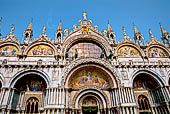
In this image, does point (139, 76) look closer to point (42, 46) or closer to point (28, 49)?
point (42, 46)

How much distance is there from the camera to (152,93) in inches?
725

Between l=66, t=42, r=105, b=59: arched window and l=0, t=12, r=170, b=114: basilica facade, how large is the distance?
165 mm

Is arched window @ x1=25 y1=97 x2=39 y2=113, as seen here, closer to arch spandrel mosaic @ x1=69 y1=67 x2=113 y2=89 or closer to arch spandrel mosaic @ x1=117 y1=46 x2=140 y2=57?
arch spandrel mosaic @ x1=69 y1=67 x2=113 y2=89

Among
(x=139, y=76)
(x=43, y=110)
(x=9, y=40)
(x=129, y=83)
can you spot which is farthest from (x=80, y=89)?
(x=9, y=40)

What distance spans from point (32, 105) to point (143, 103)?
48.6ft

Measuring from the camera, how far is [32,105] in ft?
54.7

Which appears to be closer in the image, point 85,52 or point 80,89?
point 80,89

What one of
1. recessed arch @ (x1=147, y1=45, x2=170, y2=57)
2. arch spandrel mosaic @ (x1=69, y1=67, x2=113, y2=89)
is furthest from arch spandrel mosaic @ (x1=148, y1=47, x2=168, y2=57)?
arch spandrel mosaic @ (x1=69, y1=67, x2=113, y2=89)

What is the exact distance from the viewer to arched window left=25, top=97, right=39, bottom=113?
53.6ft

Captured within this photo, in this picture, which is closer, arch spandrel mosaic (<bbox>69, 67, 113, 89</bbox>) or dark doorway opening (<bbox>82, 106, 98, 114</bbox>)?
dark doorway opening (<bbox>82, 106, 98, 114</bbox>)

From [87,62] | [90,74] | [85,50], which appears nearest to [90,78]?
[90,74]

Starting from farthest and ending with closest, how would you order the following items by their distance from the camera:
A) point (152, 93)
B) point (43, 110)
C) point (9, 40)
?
point (9, 40) → point (152, 93) → point (43, 110)

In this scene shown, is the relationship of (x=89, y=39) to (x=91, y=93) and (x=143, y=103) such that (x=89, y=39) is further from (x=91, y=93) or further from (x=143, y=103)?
(x=143, y=103)

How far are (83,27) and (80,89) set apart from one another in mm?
10810
